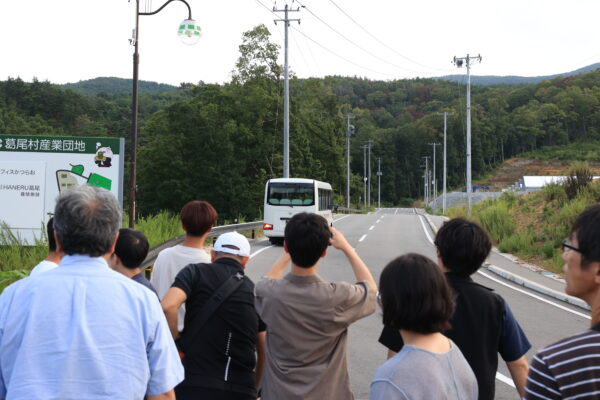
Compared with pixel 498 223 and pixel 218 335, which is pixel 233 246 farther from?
pixel 498 223

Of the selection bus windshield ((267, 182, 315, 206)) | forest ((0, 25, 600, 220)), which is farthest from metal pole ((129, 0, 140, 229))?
forest ((0, 25, 600, 220))

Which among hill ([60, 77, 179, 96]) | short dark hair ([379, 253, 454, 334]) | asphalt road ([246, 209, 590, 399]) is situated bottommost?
asphalt road ([246, 209, 590, 399])

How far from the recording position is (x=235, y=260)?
354 centimetres

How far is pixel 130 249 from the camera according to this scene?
3.78m

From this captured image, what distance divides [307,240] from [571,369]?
65.2 inches

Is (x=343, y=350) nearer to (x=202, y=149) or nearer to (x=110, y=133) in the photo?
(x=202, y=149)

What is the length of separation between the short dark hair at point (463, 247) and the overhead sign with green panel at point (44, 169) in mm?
11309

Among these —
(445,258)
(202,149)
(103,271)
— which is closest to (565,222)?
(445,258)

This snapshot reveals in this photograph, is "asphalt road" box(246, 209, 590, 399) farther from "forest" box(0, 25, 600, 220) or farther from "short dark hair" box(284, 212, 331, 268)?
"forest" box(0, 25, 600, 220)

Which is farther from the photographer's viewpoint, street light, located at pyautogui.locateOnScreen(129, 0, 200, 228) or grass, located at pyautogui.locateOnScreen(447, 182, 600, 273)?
grass, located at pyautogui.locateOnScreen(447, 182, 600, 273)

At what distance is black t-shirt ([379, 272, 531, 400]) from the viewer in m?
2.92

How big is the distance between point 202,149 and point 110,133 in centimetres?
2136

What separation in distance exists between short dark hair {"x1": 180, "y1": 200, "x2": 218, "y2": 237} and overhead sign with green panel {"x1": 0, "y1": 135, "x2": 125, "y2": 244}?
971 cm

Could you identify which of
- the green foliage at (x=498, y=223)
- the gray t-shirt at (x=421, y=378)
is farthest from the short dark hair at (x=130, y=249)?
the green foliage at (x=498, y=223)
